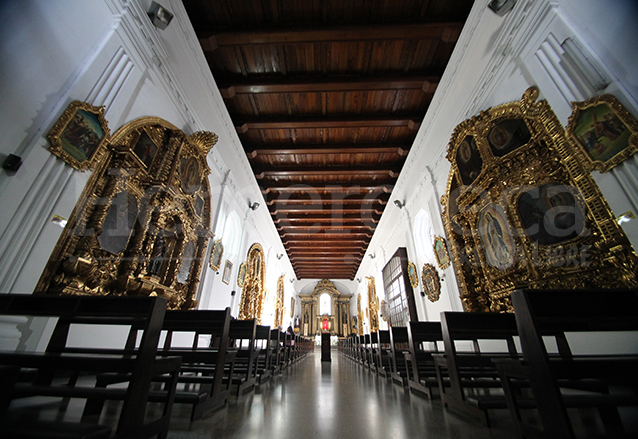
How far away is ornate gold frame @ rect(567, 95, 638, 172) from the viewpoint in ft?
8.09

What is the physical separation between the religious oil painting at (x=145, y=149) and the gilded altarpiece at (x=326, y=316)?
18542 millimetres

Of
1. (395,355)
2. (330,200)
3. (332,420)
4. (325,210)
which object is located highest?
(330,200)

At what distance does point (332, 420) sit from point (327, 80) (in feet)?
18.4

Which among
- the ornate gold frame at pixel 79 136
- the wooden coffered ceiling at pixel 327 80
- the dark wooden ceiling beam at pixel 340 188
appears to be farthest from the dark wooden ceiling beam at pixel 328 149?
the ornate gold frame at pixel 79 136

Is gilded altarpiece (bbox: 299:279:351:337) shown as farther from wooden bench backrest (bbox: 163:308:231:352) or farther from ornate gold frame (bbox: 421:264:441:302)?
wooden bench backrest (bbox: 163:308:231:352)

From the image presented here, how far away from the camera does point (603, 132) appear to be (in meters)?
2.65

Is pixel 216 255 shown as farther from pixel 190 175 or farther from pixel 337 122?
pixel 337 122

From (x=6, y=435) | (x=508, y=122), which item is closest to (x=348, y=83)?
(x=508, y=122)

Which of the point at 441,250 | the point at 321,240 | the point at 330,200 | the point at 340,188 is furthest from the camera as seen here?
the point at 321,240

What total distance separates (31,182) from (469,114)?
6.46m

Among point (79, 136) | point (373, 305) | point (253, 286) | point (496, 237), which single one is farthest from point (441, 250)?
point (373, 305)

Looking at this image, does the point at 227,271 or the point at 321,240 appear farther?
the point at 321,240

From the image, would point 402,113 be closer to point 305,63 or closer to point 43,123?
point 305,63

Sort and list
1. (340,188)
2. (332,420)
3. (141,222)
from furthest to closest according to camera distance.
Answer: (340,188)
(141,222)
(332,420)
